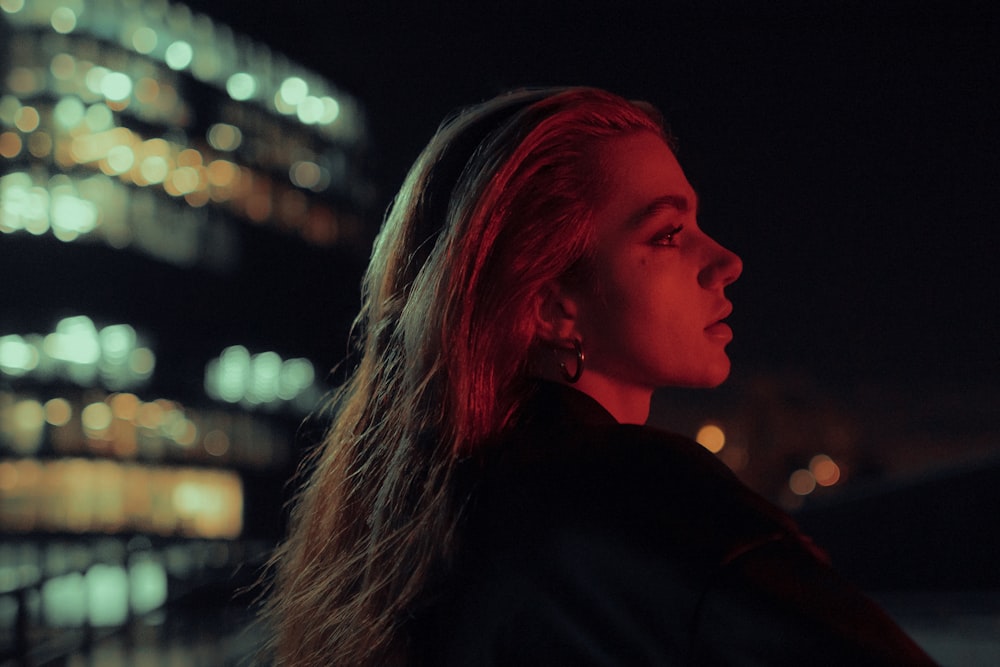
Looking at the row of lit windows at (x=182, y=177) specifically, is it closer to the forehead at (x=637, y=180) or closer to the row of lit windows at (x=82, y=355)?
the row of lit windows at (x=82, y=355)

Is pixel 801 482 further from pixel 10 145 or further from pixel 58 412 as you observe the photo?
pixel 10 145

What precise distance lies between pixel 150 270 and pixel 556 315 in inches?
2287

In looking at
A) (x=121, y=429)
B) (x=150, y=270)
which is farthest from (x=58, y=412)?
(x=150, y=270)

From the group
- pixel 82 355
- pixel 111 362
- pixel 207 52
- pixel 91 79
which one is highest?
pixel 207 52

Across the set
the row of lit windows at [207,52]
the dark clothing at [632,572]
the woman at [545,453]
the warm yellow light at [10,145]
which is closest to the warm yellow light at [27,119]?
the warm yellow light at [10,145]

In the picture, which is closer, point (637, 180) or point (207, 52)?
point (637, 180)

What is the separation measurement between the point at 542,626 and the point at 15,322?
55.1 metres

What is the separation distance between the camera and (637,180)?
176cm

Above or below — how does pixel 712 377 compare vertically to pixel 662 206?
below

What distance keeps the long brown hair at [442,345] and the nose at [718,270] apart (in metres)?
0.22

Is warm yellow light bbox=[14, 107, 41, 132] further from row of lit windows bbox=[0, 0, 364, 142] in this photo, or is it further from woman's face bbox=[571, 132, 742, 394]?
woman's face bbox=[571, 132, 742, 394]

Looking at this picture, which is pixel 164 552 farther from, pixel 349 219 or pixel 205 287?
pixel 349 219

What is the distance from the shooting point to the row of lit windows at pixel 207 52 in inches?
2234

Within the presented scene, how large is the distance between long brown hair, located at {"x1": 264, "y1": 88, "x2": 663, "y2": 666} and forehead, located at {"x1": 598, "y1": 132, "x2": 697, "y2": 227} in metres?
0.02
